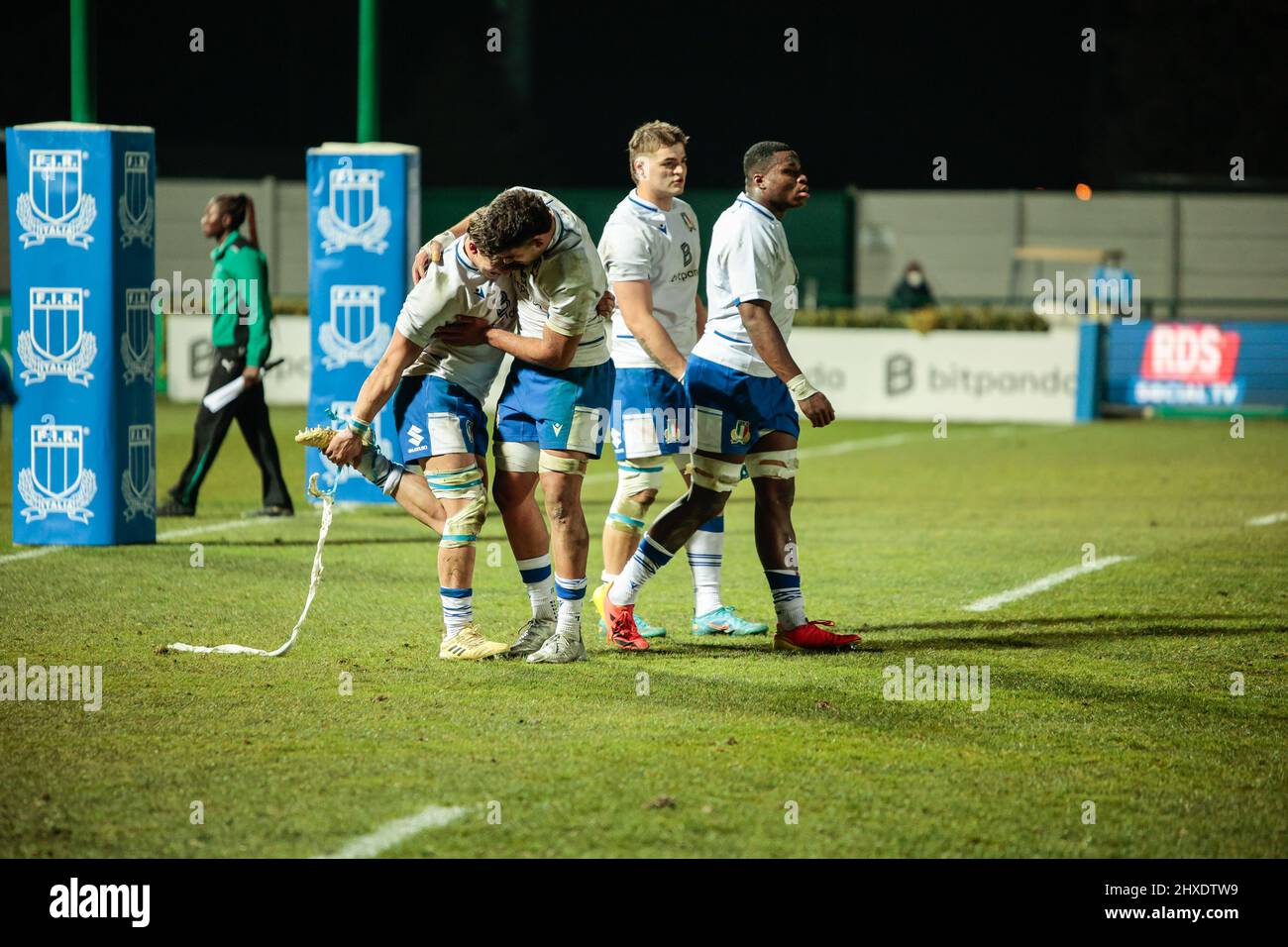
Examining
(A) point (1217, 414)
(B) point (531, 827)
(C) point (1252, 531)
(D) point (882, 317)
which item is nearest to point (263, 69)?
(D) point (882, 317)

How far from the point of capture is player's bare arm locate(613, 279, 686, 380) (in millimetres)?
7832

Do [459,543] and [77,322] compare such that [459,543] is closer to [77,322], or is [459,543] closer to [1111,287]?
[77,322]

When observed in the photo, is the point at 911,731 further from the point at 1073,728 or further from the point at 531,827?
the point at 531,827

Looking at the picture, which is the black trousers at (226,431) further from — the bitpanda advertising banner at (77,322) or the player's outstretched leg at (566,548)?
the player's outstretched leg at (566,548)

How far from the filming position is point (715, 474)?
772 centimetres

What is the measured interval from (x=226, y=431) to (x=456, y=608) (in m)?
5.37

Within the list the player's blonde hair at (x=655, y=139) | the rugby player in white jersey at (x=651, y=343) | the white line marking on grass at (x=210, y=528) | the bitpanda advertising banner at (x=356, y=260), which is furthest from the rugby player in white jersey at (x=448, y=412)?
the bitpanda advertising banner at (x=356, y=260)

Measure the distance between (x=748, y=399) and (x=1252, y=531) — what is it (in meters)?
5.77

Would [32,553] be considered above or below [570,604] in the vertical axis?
below

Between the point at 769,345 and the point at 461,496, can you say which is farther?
the point at 769,345

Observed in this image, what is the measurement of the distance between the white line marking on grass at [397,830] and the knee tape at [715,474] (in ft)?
9.19

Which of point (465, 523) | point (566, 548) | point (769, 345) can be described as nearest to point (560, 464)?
point (566, 548)

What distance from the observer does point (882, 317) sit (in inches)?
918
